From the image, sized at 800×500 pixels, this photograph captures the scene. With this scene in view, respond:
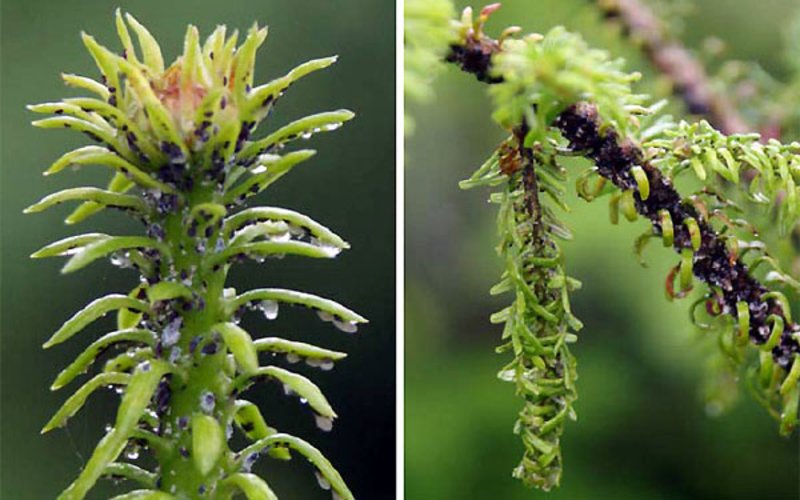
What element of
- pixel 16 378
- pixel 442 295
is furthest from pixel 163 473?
pixel 16 378

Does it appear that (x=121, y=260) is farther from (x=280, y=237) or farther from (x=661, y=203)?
(x=661, y=203)

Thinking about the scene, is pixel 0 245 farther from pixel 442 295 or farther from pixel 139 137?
pixel 139 137

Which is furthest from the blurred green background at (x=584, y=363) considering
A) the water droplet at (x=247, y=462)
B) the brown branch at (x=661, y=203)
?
the water droplet at (x=247, y=462)

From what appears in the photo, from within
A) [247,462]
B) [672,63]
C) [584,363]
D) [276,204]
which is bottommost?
[247,462]

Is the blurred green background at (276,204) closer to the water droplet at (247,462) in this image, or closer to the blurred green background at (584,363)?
the blurred green background at (584,363)

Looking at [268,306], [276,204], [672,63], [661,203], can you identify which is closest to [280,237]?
[268,306]

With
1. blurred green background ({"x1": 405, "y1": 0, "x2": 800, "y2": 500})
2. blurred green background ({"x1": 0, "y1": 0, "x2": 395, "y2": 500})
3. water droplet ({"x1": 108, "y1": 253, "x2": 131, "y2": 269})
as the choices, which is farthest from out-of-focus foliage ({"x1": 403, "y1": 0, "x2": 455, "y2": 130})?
blurred green background ({"x1": 0, "y1": 0, "x2": 395, "y2": 500})
